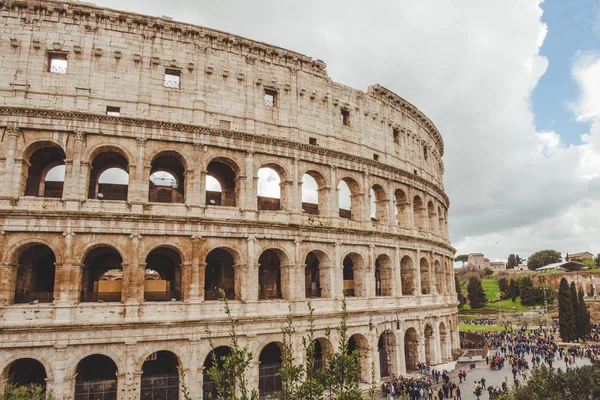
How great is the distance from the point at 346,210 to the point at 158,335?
15137mm

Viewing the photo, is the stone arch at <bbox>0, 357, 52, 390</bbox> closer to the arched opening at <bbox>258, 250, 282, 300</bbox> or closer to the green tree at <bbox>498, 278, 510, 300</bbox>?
the arched opening at <bbox>258, 250, 282, 300</bbox>

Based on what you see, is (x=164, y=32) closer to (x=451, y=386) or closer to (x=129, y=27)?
(x=129, y=27)

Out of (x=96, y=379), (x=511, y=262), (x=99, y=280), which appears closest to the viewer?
(x=96, y=379)

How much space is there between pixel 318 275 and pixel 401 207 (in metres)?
7.64

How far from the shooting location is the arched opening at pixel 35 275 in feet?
59.5

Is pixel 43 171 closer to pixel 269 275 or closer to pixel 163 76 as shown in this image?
pixel 163 76

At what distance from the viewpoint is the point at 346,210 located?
2884 centimetres

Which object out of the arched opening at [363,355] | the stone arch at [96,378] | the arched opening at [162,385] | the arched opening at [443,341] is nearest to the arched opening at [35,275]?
the stone arch at [96,378]

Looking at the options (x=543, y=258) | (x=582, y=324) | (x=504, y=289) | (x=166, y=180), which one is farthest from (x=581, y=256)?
(x=166, y=180)

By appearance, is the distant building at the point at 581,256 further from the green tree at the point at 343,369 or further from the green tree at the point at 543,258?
the green tree at the point at 343,369

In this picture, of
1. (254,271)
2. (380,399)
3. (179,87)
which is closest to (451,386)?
(380,399)

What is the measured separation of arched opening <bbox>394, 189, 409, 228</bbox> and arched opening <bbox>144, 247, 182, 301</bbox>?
14.6 metres

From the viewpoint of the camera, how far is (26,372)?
18.6 m

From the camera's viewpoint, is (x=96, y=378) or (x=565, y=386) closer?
(x=565, y=386)
